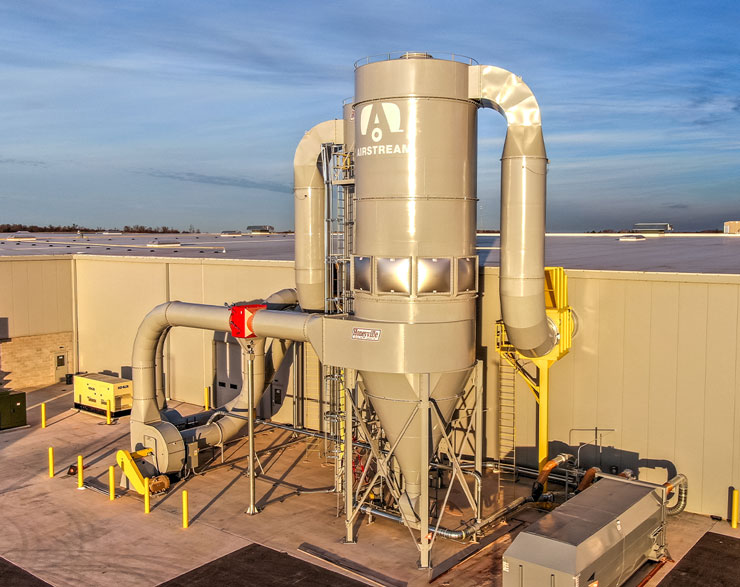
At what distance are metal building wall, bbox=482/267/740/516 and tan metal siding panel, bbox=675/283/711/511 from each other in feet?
0.08

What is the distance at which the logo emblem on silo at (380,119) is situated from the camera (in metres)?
16.6

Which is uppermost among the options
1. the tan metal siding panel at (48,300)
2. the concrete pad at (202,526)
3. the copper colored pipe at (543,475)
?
the tan metal siding panel at (48,300)

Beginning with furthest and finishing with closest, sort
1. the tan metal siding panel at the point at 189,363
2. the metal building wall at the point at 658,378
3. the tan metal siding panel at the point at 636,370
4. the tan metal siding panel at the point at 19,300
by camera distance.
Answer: the tan metal siding panel at the point at 19,300 < the tan metal siding panel at the point at 189,363 < the tan metal siding panel at the point at 636,370 < the metal building wall at the point at 658,378

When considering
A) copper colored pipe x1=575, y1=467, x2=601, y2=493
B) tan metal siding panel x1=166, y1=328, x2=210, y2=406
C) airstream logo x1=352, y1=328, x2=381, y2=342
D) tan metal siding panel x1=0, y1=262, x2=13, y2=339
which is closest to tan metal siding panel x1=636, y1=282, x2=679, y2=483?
copper colored pipe x1=575, y1=467, x2=601, y2=493

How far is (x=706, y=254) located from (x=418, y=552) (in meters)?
19.3

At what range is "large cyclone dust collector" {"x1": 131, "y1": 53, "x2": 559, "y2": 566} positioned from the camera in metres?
16.6

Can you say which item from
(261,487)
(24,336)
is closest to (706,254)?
(261,487)

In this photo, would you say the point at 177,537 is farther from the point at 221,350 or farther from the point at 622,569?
the point at 221,350

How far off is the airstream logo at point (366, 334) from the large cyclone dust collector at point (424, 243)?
0.08ft

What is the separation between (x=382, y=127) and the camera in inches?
659

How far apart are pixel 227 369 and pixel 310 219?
11.3m

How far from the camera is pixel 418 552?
17.1 metres

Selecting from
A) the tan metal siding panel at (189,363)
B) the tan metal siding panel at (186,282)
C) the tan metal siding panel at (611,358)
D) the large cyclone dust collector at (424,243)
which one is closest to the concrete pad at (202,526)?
the large cyclone dust collector at (424,243)

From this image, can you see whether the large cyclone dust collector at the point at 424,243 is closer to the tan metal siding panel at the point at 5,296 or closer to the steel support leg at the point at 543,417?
the steel support leg at the point at 543,417
